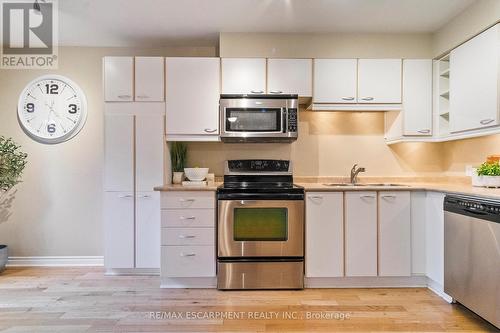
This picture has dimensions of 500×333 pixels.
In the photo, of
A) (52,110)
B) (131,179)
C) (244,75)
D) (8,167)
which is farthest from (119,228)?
(244,75)

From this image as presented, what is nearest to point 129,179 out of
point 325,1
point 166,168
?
point 166,168

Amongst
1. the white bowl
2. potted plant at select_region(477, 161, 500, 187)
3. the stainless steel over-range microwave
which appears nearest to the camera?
potted plant at select_region(477, 161, 500, 187)

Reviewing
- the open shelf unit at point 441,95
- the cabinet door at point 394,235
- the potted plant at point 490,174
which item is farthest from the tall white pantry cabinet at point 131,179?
the potted plant at point 490,174

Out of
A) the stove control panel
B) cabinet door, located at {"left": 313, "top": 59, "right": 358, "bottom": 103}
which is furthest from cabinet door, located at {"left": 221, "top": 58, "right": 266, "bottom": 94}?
the stove control panel

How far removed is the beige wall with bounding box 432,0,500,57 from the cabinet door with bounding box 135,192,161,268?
321 centimetres

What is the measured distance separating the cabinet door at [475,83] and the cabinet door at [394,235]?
0.82 meters

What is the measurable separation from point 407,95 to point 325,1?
4.19 feet

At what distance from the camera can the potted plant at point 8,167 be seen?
2.99 m

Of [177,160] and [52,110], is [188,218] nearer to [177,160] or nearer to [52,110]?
[177,160]

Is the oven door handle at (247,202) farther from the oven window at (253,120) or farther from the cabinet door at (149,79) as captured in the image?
the cabinet door at (149,79)

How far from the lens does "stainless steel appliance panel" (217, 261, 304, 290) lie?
2.66 meters

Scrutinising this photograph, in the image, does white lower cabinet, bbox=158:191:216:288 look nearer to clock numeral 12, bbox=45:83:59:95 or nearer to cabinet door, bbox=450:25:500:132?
clock numeral 12, bbox=45:83:59:95

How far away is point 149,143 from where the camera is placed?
2982 millimetres

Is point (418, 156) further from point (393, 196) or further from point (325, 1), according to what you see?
point (325, 1)
